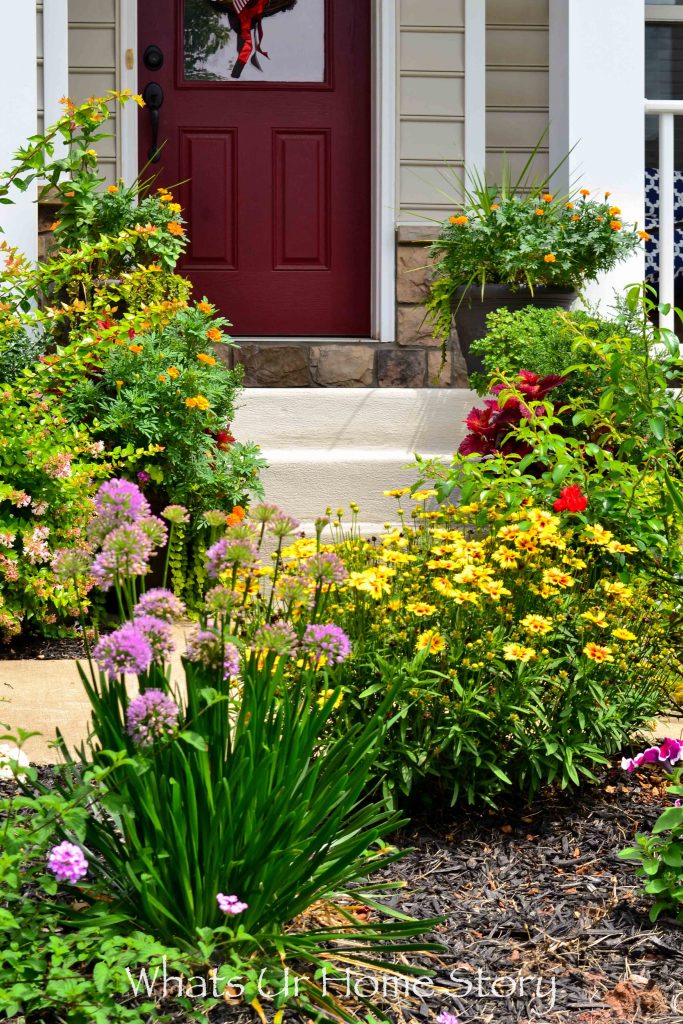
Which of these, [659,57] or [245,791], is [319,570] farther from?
[659,57]

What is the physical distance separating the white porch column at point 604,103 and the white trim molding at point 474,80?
30.4 inches

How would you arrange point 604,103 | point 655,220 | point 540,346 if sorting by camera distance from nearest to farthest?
1. point 540,346
2. point 604,103
3. point 655,220

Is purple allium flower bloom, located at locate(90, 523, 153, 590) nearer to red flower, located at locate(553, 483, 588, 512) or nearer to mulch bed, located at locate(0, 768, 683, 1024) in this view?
mulch bed, located at locate(0, 768, 683, 1024)

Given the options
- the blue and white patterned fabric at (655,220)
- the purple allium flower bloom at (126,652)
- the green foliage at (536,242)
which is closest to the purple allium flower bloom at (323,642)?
the purple allium flower bloom at (126,652)

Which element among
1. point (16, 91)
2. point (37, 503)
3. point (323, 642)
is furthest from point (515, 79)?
point (323, 642)

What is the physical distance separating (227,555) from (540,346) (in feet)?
9.63

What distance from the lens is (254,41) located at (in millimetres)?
5828

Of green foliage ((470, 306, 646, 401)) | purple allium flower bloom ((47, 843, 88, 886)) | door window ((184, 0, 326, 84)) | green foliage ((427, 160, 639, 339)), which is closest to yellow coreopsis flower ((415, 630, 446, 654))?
purple allium flower bloom ((47, 843, 88, 886))

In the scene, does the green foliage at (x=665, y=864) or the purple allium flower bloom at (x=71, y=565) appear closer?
the purple allium flower bloom at (x=71, y=565)

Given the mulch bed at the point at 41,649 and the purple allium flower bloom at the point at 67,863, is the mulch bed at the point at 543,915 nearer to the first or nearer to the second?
the purple allium flower bloom at the point at 67,863

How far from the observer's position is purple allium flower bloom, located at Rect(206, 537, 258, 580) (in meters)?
1.58

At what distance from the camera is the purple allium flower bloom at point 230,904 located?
5.08 ft

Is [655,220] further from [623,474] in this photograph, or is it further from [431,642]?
[431,642]

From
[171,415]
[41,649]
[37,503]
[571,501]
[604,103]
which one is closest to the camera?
[571,501]
